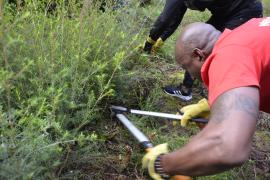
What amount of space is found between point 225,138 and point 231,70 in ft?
Answer: 1.12

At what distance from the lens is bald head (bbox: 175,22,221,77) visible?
2.47m

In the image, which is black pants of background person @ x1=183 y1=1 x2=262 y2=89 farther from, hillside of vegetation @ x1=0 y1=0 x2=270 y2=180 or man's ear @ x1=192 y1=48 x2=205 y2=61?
man's ear @ x1=192 y1=48 x2=205 y2=61

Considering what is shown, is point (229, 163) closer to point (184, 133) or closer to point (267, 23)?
point (267, 23)

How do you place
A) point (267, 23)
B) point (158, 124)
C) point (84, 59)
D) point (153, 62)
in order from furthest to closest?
point (153, 62)
point (158, 124)
point (84, 59)
point (267, 23)

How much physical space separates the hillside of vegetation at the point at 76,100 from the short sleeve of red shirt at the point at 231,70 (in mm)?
661

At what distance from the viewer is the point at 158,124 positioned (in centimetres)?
337

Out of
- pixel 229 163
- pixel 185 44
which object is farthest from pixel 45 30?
pixel 229 163

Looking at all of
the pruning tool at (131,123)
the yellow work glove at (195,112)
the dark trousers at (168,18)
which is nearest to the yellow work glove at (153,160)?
the pruning tool at (131,123)

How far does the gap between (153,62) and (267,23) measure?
2190mm

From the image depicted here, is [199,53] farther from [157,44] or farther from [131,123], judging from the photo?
[157,44]

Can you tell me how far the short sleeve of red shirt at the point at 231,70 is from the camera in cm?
186

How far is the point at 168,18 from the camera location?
407 cm

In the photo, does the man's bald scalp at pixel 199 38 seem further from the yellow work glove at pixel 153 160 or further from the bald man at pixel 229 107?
the yellow work glove at pixel 153 160

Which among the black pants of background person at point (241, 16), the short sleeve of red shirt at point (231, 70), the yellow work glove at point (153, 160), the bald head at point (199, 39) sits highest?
the short sleeve of red shirt at point (231, 70)
